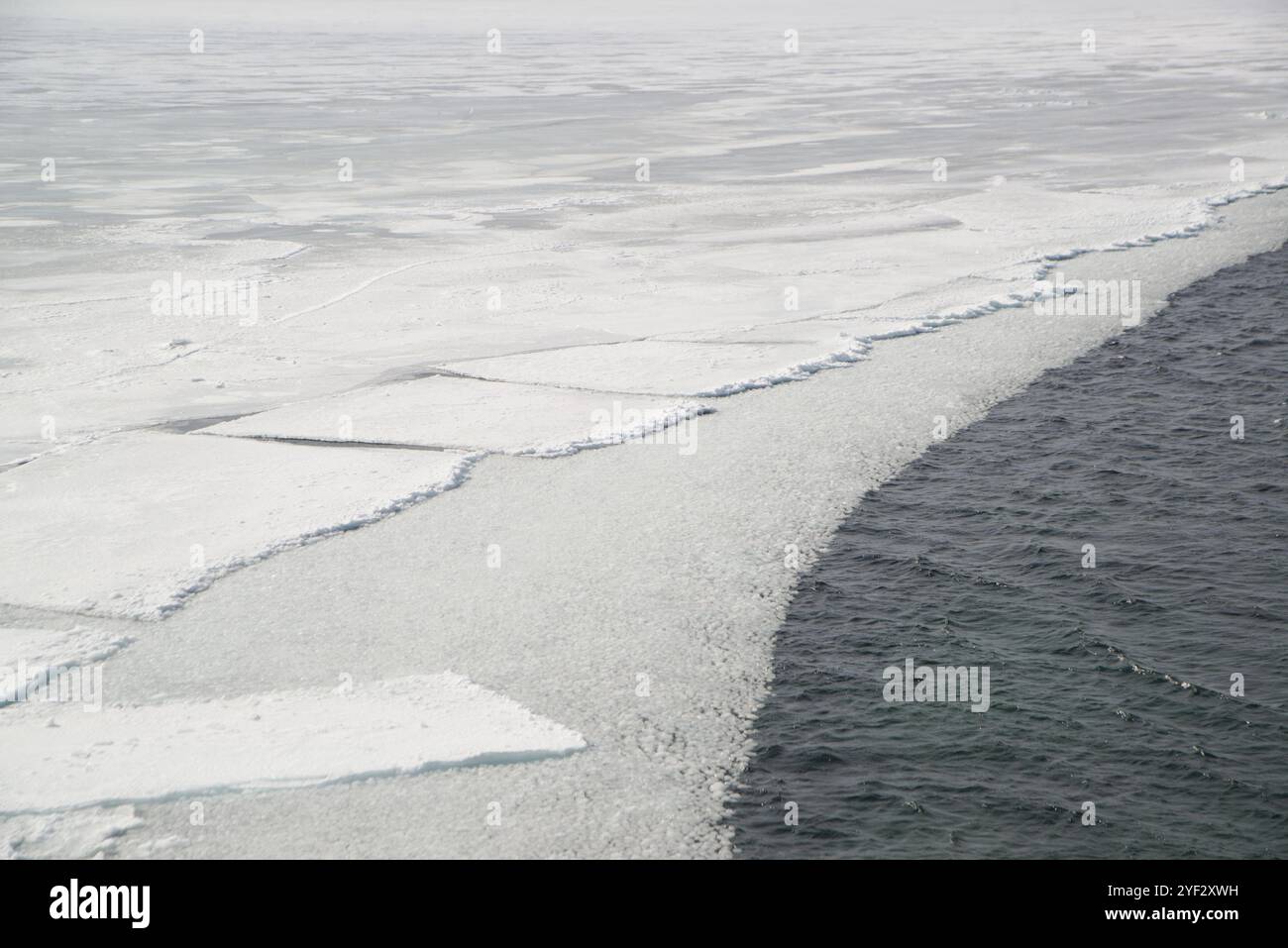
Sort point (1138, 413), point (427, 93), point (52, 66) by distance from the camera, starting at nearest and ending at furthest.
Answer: point (1138, 413) < point (427, 93) < point (52, 66)

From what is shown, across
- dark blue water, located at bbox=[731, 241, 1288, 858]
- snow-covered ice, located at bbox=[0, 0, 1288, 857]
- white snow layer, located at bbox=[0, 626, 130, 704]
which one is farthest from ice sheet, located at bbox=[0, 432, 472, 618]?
dark blue water, located at bbox=[731, 241, 1288, 858]

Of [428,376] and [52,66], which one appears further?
[52,66]

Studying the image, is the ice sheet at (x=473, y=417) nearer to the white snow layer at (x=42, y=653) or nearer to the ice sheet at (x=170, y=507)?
the ice sheet at (x=170, y=507)

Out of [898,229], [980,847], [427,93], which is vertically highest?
[427,93]

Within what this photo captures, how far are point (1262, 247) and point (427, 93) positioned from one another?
17.9 metres

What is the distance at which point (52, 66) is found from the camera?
31.8 m

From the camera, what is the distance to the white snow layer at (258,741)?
401 centimetres

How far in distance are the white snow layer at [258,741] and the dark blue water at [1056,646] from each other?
86 centimetres

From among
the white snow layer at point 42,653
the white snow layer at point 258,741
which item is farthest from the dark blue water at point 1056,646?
the white snow layer at point 42,653

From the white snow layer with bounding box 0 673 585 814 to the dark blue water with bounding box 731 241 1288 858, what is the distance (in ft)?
2.84

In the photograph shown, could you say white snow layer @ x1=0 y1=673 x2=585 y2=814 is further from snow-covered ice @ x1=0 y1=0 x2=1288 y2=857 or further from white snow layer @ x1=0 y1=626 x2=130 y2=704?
white snow layer @ x1=0 y1=626 x2=130 y2=704

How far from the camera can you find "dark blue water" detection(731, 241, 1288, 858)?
12.8 ft
